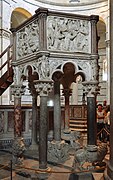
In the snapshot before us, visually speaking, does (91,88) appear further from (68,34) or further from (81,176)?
(81,176)

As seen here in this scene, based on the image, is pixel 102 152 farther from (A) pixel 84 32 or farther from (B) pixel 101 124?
(B) pixel 101 124

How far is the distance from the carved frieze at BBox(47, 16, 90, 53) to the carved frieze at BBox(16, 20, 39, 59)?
1.17 ft

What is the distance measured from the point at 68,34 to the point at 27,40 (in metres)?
1.07

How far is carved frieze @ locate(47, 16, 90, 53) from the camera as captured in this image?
17.7 ft

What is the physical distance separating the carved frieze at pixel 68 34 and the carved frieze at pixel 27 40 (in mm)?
358

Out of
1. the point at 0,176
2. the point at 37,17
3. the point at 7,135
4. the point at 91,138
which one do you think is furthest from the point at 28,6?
the point at 0,176

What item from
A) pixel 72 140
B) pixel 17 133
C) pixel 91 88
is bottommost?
pixel 72 140

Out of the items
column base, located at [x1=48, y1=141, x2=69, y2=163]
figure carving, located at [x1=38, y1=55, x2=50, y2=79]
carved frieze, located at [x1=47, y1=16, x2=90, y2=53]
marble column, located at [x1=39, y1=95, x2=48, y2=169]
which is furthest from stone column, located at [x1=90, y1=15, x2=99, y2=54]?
column base, located at [x1=48, y1=141, x2=69, y2=163]

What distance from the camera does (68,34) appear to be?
219 inches

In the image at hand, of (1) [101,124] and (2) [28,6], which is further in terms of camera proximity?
(2) [28,6]

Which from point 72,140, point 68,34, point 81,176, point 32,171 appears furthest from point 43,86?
point 72,140

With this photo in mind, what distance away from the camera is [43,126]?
5.28m

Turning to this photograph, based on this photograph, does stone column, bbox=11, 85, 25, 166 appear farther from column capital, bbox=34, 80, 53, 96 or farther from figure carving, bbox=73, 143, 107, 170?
figure carving, bbox=73, 143, 107, 170

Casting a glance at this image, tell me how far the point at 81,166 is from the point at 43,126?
1188 millimetres
